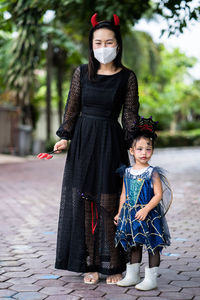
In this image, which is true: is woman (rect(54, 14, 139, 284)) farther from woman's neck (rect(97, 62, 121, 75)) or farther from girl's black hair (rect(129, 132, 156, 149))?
girl's black hair (rect(129, 132, 156, 149))

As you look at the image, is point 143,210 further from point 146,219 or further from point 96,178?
point 96,178

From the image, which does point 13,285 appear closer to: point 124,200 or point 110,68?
point 124,200

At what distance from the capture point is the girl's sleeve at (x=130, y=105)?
13.9ft

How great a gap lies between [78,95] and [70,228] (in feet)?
3.39

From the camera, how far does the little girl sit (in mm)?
3846

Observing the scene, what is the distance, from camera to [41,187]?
11102mm

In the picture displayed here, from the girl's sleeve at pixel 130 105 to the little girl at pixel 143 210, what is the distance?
0.24m

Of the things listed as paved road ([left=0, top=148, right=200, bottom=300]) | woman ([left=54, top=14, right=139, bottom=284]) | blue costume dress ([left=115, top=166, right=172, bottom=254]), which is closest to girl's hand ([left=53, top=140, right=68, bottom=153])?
woman ([left=54, top=14, right=139, bottom=284])

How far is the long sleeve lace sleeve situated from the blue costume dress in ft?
2.19

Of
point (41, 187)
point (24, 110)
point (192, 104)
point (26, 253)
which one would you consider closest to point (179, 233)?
point (26, 253)

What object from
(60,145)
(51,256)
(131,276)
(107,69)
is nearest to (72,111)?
(60,145)

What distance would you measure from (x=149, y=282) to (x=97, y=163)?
962 mm

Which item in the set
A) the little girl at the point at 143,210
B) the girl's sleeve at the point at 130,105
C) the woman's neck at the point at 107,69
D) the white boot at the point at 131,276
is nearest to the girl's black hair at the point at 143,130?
the little girl at the point at 143,210

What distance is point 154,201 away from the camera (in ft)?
12.5
